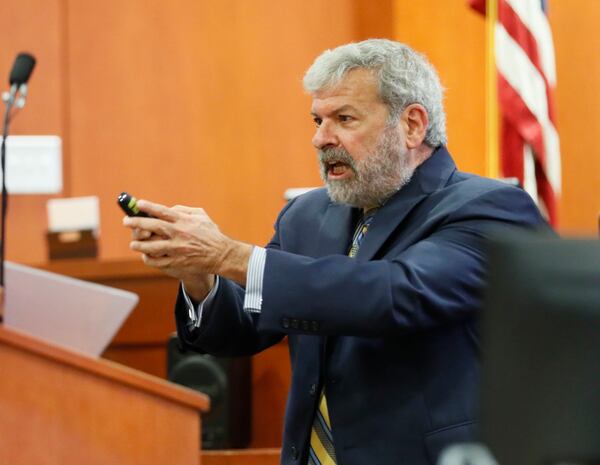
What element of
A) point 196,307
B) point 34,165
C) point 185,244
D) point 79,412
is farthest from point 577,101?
point 79,412

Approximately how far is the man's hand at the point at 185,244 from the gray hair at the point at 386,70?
0.51 m

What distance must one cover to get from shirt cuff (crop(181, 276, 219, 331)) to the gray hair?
528 mm

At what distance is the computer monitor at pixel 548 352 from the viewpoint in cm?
115

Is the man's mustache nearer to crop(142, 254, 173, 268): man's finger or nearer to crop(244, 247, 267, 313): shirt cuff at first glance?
crop(244, 247, 267, 313): shirt cuff

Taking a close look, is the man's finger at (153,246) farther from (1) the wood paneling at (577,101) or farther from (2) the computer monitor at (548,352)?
(1) the wood paneling at (577,101)

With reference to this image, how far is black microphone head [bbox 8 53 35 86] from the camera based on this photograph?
3.88 m

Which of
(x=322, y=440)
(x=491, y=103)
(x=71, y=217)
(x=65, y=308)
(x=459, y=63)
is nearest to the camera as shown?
(x=322, y=440)

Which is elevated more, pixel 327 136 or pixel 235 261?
pixel 327 136

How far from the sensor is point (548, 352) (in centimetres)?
116

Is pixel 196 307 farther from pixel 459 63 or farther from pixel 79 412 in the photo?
pixel 459 63

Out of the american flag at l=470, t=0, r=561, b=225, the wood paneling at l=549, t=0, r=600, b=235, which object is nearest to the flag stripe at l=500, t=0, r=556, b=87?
the american flag at l=470, t=0, r=561, b=225

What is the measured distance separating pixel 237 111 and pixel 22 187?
131 cm

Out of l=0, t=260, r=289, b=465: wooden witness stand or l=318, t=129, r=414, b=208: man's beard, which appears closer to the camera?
l=0, t=260, r=289, b=465: wooden witness stand

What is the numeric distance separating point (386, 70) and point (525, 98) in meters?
2.48
